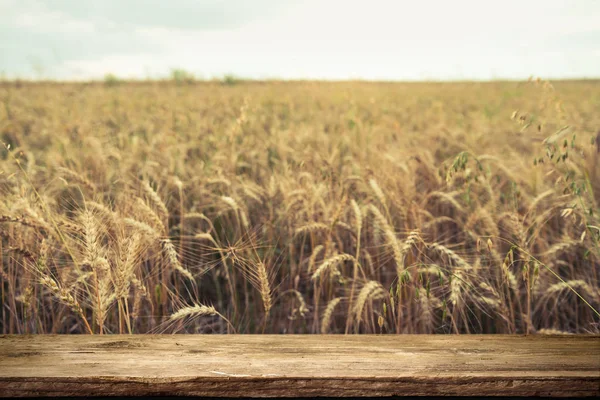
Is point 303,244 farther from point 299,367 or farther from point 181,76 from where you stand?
point 181,76

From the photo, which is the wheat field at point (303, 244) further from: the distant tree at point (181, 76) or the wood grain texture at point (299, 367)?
the distant tree at point (181, 76)

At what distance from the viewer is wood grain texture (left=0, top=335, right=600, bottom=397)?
112 cm

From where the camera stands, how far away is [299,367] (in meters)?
1.17

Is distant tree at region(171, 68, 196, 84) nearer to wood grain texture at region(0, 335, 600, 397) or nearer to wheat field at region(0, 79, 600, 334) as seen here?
wheat field at region(0, 79, 600, 334)

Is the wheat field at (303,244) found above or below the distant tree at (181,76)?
below

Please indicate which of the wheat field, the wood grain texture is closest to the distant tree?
the wheat field

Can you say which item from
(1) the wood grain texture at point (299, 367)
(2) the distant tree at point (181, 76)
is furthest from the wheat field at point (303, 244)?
(2) the distant tree at point (181, 76)

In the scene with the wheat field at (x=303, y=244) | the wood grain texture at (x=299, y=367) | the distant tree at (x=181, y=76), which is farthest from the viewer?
the distant tree at (x=181, y=76)

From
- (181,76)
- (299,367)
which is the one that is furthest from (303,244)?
(181,76)

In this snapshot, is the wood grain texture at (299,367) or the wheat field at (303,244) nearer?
the wood grain texture at (299,367)

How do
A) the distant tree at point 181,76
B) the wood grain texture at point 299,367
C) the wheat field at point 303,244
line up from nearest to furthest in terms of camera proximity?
the wood grain texture at point 299,367 → the wheat field at point 303,244 → the distant tree at point 181,76

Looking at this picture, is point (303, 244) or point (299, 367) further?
point (303, 244)

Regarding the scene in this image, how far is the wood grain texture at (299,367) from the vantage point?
3.67 ft

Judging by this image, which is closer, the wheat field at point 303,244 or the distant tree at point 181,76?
the wheat field at point 303,244
